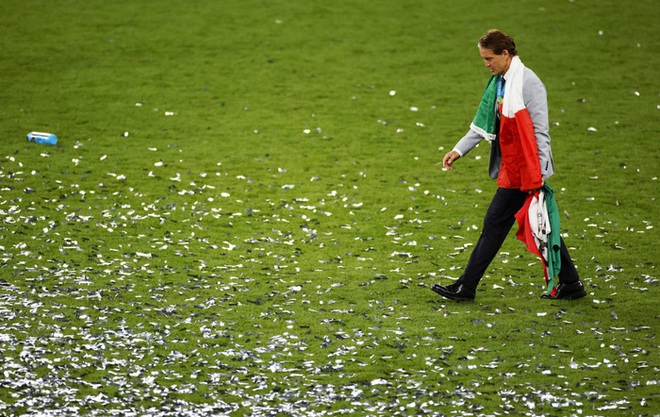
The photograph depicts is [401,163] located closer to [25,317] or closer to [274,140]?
[274,140]

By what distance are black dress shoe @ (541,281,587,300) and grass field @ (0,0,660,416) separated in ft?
0.39

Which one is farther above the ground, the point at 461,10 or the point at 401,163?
the point at 461,10

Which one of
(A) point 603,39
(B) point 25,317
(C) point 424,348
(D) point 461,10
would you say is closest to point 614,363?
(C) point 424,348

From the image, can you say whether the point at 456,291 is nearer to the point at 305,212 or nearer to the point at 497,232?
the point at 497,232

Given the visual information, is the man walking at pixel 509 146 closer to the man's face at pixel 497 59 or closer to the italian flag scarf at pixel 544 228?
the man's face at pixel 497 59

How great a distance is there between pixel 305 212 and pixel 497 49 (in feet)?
12.8

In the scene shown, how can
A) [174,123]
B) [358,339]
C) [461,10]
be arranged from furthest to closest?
[461,10] → [174,123] → [358,339]

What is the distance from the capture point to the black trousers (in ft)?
23.8

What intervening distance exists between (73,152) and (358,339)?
6.86 meters

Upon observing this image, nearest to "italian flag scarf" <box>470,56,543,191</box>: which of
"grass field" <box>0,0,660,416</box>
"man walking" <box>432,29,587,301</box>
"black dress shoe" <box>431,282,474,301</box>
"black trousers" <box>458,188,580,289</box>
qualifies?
"man walking" <box>432,29,587,301</box>

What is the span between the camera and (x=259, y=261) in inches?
340

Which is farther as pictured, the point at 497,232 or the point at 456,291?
the point at 456,291

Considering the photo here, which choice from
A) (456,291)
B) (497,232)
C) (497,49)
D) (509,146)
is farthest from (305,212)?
(497,49)

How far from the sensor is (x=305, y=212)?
33.4 ft
